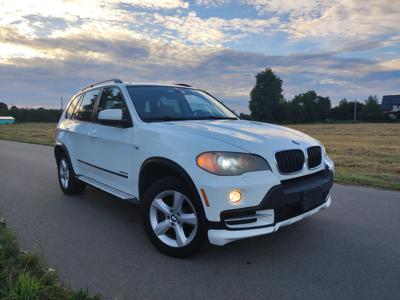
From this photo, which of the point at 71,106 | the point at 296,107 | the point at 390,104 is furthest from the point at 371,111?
the point at 71,106

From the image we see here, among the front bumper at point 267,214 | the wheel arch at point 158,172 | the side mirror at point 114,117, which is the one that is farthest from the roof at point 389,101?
the wheel arch at point 158,172

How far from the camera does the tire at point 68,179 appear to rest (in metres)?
6.20

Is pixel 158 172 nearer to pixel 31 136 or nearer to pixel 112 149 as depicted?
pixel 112 149

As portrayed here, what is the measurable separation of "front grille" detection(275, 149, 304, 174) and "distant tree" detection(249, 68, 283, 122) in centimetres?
7984

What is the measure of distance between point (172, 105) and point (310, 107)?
3466 inches

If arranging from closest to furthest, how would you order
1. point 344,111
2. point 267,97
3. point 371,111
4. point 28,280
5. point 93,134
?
point 28,280 < point 93,134 < point 267,97 < point 371,111 < point 344,111

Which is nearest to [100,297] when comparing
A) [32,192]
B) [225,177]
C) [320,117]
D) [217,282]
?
[217,282]

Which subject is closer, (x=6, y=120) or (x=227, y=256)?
(x=227, y=256)

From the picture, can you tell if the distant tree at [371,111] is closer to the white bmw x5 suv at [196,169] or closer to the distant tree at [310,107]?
the distant tree at [310,107]

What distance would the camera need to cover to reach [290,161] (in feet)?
12.1

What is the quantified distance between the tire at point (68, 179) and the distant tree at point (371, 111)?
83.8m

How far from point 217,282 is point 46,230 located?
241cm

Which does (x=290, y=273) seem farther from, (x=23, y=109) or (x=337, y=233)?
(x=23, y=109)

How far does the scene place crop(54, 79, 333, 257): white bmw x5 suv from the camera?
132 inches
